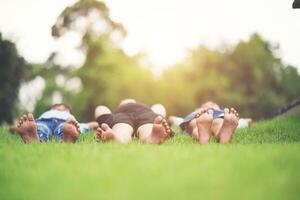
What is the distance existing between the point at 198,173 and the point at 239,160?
0.25m

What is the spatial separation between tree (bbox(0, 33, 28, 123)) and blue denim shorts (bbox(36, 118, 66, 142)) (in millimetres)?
3189

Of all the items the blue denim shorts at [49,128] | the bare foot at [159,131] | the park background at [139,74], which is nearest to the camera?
the bare foot at [159,131]

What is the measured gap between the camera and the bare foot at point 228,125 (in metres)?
2.70

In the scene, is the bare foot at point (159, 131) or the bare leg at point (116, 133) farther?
the bare leg at point (116, 133)

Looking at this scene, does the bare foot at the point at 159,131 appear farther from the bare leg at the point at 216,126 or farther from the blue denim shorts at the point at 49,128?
the blue denim shorts at the point at 49,128

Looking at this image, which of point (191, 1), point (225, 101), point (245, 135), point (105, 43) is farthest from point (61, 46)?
point (225, 101)

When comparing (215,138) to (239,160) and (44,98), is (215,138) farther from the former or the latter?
(44,98)

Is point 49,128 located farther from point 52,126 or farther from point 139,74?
point 139,74

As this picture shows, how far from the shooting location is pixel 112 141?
106 inches

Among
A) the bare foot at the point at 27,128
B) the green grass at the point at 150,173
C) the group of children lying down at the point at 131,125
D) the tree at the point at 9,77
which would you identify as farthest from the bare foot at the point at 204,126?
the tree at the point at 9,77

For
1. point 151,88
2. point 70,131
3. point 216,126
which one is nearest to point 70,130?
point 70,131

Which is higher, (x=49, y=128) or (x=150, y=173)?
(x=49, y=128)

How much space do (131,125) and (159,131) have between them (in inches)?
25.2

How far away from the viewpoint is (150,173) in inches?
66.9
